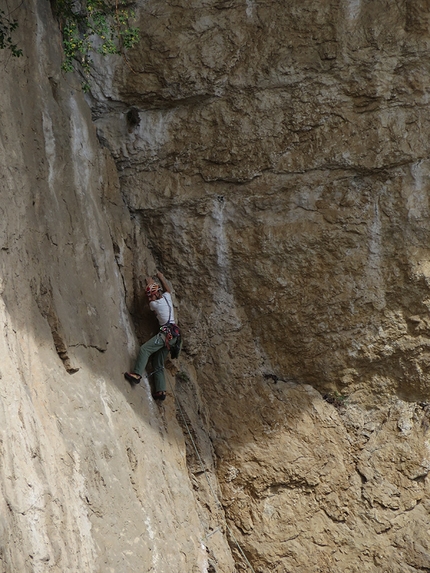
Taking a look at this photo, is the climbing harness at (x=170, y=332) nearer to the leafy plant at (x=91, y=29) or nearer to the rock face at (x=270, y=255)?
the rock face at (x=270, y=255)

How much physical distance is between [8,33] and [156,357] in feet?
13.7

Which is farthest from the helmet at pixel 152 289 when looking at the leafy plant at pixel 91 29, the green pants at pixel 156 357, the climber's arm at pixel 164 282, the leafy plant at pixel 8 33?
the leafy plant at pixel 8 33

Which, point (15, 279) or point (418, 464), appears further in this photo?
point (418, 464)

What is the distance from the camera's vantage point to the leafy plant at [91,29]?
28.9 ft

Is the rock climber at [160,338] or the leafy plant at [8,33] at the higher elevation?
the leafy plant at [8,33]

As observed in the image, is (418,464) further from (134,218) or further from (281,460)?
(134,218)

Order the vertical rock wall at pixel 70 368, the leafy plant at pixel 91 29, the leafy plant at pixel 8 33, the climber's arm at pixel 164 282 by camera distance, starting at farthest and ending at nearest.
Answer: the climber's arm at pixel 164 282 < the leafy plant at pixel 91 29 < the leafy plant at pixel 8 33 < the vertical rock wall at pixel 70 368

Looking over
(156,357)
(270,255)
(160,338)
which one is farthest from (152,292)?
(270,255)

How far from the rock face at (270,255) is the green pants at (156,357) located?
7.4 inches

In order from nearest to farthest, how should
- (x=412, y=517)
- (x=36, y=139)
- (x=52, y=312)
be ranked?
(x=52, y=312) → (x=36, y=139) → (x=412, y=517)

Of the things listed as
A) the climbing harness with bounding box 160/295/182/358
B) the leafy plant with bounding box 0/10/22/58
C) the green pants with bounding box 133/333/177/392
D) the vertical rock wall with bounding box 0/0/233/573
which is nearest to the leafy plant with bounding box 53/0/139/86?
the vertical rock wall with bounding box 0/0/233/573

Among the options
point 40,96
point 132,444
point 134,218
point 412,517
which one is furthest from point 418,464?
point 40,96

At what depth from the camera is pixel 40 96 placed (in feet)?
27.7

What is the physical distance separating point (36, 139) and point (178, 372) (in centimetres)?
373
